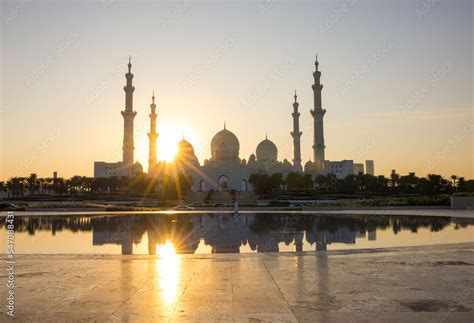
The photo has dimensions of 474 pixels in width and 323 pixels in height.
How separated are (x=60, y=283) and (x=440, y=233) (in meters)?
11.1

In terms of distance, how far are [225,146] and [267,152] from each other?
25.7 ft

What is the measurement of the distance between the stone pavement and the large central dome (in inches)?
2585

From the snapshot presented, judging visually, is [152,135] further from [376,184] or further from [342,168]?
[342,168]

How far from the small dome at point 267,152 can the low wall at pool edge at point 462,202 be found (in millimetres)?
51139

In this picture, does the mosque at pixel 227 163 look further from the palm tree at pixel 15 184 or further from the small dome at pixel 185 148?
the palm tree at pixel 15 184

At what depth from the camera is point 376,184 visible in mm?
53469

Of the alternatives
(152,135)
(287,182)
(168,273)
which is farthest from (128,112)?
(168,273)

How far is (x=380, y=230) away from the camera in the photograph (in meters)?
15.0

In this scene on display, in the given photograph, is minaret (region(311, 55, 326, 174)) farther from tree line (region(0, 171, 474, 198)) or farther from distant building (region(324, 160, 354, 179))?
distant building (region(324, 160, 354, 179))

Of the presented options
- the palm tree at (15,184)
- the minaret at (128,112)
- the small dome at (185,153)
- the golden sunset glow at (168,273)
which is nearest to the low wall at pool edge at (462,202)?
the golden sunset glow at (168,273)

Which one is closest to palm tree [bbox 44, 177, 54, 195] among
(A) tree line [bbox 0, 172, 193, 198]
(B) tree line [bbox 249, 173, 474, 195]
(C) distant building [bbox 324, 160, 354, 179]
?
(A) tree line [bbox 0, 172, 193, 198]

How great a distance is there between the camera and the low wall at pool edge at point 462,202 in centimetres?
2669

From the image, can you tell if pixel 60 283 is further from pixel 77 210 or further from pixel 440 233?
pixel 77 210

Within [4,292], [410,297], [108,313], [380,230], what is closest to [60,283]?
[4,292]
